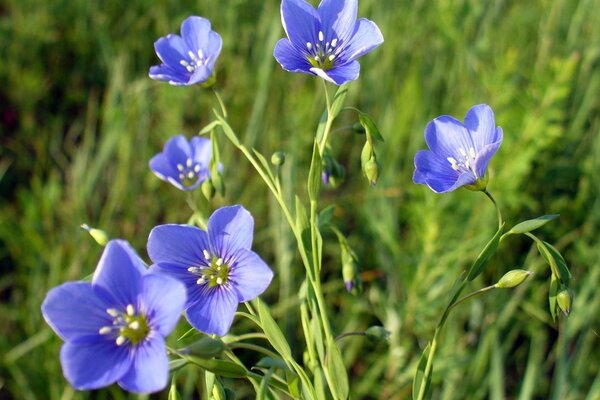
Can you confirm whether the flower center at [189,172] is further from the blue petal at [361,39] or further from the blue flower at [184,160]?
the blue petal at [361,39]

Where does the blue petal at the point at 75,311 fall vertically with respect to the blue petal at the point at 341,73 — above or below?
below

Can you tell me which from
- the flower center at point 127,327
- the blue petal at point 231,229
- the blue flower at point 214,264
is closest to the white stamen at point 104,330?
the flower center at point 127,327

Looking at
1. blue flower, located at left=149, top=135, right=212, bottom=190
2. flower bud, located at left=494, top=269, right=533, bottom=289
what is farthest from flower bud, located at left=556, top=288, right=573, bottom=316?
blue flower, located at left=149, top=135, right=212, bottom=190

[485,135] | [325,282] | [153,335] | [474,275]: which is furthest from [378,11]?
[153,335]

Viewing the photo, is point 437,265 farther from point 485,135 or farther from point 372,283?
point 485,135

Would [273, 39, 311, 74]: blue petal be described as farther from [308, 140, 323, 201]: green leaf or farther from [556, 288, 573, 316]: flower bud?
[556, 288, 573, 316]: flower bud
